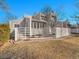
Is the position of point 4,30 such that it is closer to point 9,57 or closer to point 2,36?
point 2,36

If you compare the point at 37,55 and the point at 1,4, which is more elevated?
the point at 1,4

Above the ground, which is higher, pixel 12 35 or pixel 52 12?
pixel 52 12

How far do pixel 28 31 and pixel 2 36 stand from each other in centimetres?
726

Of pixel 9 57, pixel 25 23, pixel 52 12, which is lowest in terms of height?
pixel 9 57

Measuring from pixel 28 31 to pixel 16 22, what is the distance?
5246 millimetres

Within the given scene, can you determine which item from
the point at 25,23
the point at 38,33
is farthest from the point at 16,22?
the point at 38,33

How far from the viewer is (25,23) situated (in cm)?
3166

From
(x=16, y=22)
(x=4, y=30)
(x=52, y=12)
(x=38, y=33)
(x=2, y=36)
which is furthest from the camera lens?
(x=52, y=12)

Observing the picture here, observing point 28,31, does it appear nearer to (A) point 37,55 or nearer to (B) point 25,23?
(B) point 25,23

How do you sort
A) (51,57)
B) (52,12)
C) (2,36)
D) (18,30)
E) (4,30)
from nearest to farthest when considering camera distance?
(51,57)
(2,36)
(4,30)
(18,30)
(52,12)

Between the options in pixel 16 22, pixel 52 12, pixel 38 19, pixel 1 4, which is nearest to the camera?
pixel 1 4

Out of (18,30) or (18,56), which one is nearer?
(18,56)

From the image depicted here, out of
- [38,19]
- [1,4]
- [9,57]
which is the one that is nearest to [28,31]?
[38,19]

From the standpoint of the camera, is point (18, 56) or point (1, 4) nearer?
point (1, 4)
